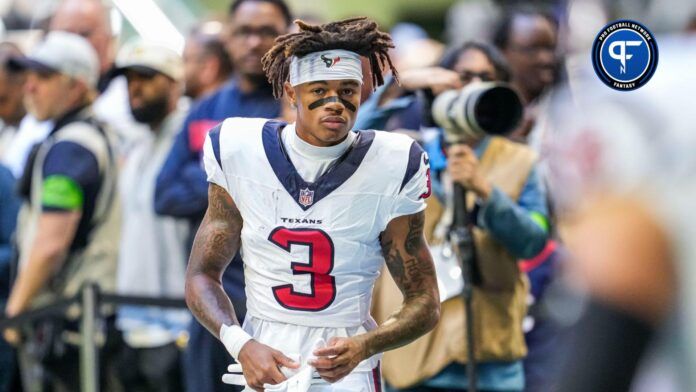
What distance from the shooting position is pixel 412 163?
3654 millimetres

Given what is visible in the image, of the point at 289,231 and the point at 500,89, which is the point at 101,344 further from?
the point at 289,231

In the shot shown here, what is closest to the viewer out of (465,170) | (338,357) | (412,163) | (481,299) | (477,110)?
(338,357)

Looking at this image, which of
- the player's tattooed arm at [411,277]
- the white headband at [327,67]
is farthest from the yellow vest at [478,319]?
the white headband at [327,67]

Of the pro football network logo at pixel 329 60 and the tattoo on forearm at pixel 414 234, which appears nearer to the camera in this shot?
the pro football network logo at pixel 329 60

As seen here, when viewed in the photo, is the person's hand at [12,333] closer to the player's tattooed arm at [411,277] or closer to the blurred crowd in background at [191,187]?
the blurred crowd in background at [191,187]

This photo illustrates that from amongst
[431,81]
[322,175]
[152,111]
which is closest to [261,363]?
[322,175]

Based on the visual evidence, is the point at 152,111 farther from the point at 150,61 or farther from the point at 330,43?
the point at 330,43

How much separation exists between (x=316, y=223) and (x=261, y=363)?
397 millimetres

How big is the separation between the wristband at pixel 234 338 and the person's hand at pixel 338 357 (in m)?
0.20

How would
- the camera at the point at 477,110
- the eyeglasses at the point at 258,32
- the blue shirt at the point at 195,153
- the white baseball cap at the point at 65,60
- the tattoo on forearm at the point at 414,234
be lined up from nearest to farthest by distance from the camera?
the tattoo on forearm at the point at 414,234
the camera at the point at 477,110
the blue shirt at the point at 195,153
the eyeglasses at the point at 258,32
the white baseball cap at the point at 65,60

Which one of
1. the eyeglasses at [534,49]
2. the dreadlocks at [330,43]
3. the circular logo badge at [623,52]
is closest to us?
the circular logo badge at [623,52]

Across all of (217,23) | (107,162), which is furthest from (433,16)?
(107,162)

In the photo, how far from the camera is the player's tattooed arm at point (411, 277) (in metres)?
3.61

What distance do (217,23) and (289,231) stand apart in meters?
4.89
